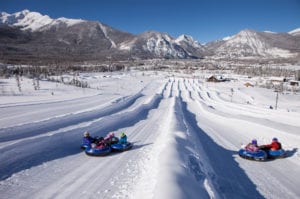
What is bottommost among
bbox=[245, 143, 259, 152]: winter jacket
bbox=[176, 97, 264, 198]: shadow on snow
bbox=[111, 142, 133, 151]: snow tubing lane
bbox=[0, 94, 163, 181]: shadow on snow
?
bbox=[176, 97, 264, 198]: shadow on snow

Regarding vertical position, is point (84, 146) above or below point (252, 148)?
above

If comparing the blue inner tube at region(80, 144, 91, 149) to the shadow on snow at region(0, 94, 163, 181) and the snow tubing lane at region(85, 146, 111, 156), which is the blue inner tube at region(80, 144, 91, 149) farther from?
the snow tubing lane at region(85, 146, 111, 156)

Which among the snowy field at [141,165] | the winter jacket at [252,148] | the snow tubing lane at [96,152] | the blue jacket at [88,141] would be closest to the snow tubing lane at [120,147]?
the snowy field at [141,165]

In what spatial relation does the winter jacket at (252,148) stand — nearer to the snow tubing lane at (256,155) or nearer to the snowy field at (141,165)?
the snow tubing lane at (256,155)

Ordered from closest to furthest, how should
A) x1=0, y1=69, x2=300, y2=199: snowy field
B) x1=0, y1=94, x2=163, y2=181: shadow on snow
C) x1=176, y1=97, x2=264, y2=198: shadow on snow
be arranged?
x1=0, y1=69, x2=300, y2=199: snowy field < x1=176, y1=97, x2=264, y2=198: shadow on snow < x1=0, y1=94, x2=163, y2=181: shadow on snow

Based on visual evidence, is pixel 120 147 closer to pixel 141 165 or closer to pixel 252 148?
pixel 141 165

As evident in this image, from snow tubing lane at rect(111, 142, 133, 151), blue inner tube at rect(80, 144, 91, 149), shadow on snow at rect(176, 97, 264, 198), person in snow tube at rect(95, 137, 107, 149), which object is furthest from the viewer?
snow tubing lane at rect(111, 142, 133, 151)

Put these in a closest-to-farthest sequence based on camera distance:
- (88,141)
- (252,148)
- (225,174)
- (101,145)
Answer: (225,174) < (101,145) < (252,148) < (88,141)

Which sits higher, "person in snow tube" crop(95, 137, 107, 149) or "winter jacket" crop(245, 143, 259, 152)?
"person in snow tube" crop(95, 137, 107, 149)

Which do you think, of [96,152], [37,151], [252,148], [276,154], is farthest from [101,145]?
[276,154]

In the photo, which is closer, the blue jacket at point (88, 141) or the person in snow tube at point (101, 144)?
the person in snow tube at point (101, 144)

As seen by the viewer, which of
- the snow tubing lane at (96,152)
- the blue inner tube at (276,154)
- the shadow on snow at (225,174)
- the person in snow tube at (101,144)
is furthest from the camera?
the blue inner tube at (276,154)

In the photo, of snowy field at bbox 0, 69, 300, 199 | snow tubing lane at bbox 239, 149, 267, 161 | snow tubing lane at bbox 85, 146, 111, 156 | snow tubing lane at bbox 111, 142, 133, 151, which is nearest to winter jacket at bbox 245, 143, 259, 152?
snow tubing lane at bbox 239, 149, 267, 161

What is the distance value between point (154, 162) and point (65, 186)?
382 centimetres
